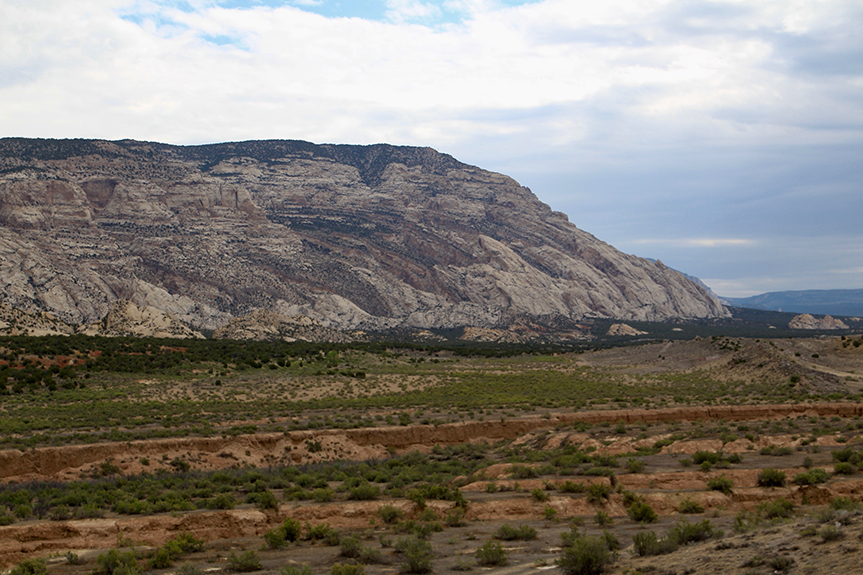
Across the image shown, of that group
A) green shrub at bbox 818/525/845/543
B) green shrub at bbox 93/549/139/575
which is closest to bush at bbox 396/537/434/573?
green shrub at bbox 93/549/139/575

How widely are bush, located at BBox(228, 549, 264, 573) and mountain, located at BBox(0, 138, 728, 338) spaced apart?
108539mm

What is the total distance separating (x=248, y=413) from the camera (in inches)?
1364

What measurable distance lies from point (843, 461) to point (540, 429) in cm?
1560

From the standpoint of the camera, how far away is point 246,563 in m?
12.2

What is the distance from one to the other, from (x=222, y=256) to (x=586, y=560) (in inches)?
5966

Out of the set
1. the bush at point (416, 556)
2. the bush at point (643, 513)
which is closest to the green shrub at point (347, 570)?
the bush at point (416, 556)

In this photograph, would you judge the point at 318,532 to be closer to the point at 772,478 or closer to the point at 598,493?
the point at 598,493

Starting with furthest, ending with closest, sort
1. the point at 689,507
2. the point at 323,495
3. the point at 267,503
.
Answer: the point at 323,495, the point at 267,503, the point at 689,507

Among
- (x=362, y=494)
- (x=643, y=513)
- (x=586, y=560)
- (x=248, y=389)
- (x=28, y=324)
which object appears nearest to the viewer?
(x=586, y=560)

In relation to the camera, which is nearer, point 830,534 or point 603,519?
point 830,534

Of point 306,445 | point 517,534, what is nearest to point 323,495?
point 517,534

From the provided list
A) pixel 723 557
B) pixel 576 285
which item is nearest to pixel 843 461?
pixel 723 557

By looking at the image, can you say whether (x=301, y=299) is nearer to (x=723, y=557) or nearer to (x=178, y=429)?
(x=178, y=429)

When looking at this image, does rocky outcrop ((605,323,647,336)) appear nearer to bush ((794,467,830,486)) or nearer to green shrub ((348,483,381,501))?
bush ((794,467,830,486))
